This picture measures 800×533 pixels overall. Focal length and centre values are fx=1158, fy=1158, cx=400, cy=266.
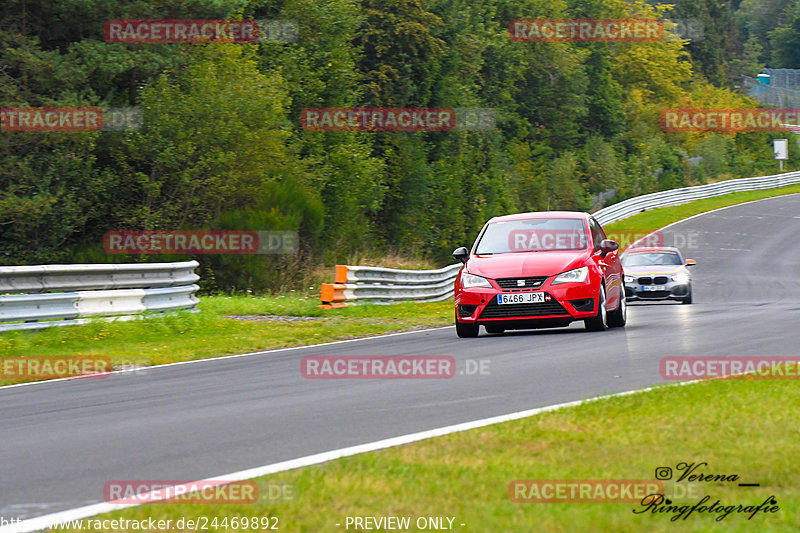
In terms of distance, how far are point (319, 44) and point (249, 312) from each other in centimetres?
2463

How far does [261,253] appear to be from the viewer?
29062 millimetres

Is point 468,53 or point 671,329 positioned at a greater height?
point 468,53

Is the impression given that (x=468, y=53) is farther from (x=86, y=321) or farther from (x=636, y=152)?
(x=86, y=321)

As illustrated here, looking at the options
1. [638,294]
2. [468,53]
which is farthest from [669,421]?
[468,53]

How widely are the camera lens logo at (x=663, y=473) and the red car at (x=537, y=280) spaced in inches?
356

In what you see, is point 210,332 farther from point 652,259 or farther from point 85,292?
point 652,259

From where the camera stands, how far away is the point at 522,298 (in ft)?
49.3
